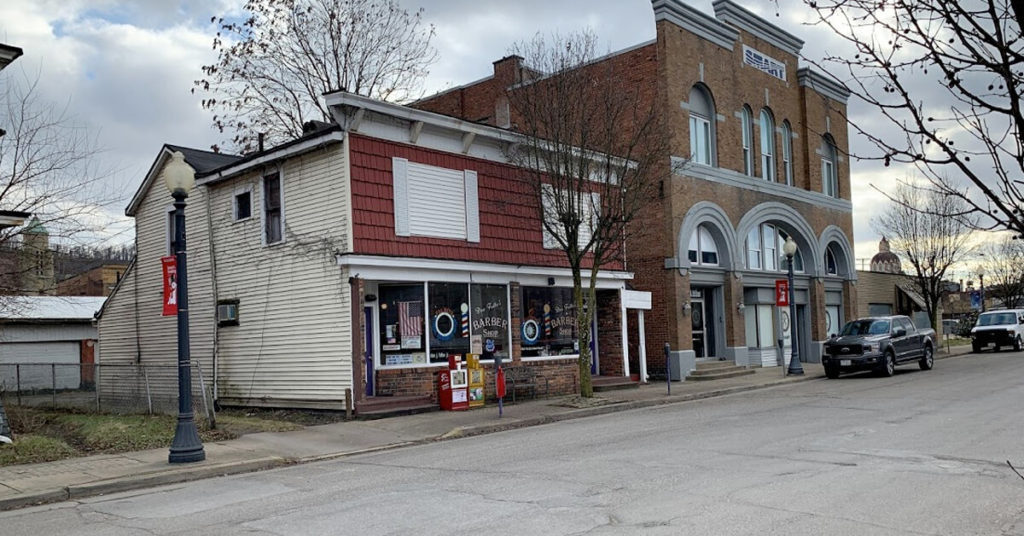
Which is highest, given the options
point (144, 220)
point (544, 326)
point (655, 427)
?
point (144, 220)

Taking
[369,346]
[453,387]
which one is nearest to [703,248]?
[453,387]

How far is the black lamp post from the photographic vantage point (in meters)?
12.0

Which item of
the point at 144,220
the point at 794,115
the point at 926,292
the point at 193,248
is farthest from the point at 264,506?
the point at 926,292

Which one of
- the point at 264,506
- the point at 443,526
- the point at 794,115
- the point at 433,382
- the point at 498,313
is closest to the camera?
the point at 443,526

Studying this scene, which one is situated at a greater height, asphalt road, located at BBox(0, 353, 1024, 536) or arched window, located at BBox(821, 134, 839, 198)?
arched window, located at BBox(821, 134, 839, 198)

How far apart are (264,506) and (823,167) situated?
3224 cm

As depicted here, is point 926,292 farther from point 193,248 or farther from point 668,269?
point 193,248

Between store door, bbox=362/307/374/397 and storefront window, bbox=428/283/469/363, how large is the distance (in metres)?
1.36

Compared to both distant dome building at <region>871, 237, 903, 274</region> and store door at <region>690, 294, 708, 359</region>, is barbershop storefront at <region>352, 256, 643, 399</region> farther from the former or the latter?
distant dome building at <region>871, 237, 903, 274</region>

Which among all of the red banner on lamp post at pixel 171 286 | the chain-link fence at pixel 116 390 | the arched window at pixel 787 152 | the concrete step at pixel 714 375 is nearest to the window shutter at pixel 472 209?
the chain-link fence at pixel 116 390

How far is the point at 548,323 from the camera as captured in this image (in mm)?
21531

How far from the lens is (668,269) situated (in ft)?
85.9

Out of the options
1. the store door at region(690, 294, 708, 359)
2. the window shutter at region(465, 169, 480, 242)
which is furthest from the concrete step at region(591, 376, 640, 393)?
the window shutter at region(465, 169, 480, 242)

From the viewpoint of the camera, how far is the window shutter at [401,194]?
1781 cm
